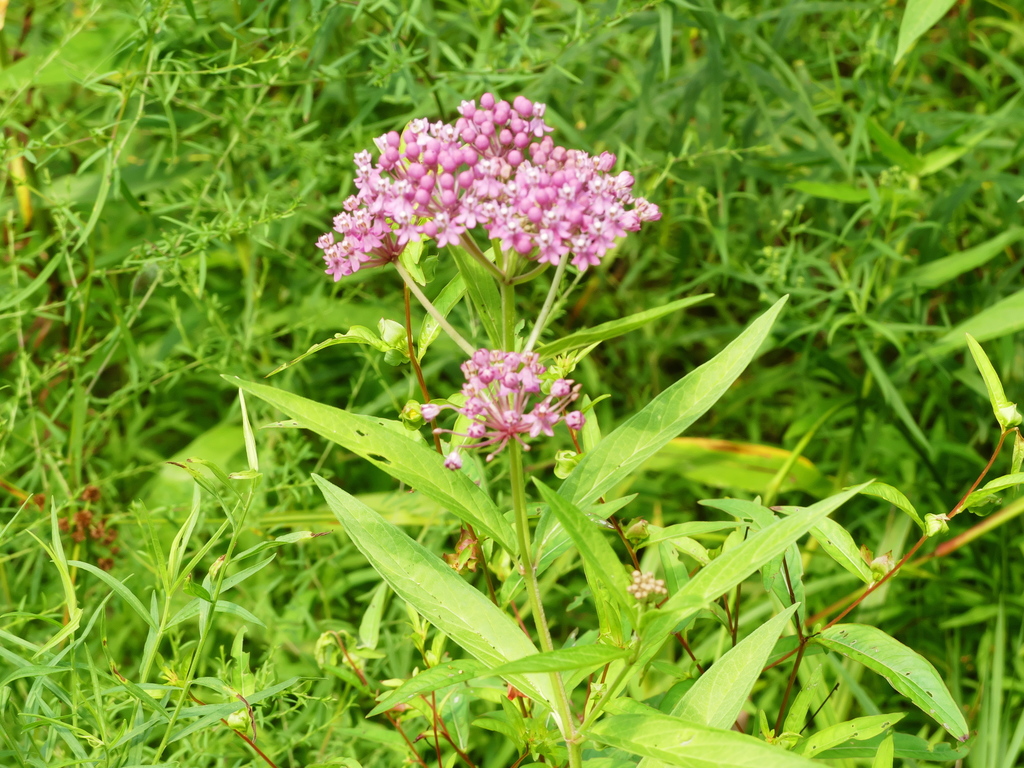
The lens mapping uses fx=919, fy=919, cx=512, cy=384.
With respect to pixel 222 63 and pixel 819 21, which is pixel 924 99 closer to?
pixel 819 21

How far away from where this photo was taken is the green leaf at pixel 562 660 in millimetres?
742

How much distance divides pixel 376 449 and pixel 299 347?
3.89 feet

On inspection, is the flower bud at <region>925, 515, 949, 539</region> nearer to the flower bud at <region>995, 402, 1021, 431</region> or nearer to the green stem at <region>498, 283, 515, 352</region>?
the flower bud at <region>995, 402, 1021, 431</region>

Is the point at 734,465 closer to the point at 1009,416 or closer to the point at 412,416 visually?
the point at 1009,416

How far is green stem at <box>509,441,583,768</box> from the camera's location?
90cm

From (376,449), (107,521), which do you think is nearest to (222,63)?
(107,521)

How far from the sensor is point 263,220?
1.55 metres

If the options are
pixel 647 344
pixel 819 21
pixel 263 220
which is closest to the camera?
pixel 263 220

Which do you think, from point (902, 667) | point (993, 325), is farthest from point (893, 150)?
point (902, 667)

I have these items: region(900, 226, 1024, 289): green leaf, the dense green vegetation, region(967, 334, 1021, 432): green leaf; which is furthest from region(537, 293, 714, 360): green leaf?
region(900, 226, 1024, 289): green leaf

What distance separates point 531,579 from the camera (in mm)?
930

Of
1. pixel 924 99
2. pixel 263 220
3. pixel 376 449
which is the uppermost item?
pixel 924 99

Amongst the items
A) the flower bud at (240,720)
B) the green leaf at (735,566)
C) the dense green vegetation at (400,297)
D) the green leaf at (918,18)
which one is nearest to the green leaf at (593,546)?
the green leaf at (735,566)

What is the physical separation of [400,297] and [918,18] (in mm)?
1249
